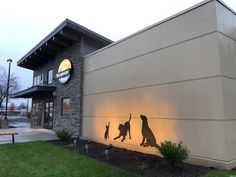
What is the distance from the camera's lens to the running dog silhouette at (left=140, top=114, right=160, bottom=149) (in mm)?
9441

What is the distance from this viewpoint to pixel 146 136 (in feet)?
32.2

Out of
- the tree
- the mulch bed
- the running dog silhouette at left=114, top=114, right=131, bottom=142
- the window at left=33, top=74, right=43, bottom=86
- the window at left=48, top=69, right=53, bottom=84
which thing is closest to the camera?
the mulch bed

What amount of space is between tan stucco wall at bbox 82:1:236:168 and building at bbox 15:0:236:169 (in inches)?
1.2

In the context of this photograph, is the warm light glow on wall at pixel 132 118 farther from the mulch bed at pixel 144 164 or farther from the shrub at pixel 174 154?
the shrub at pixel 174 154

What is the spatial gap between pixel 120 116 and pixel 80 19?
40321 mm

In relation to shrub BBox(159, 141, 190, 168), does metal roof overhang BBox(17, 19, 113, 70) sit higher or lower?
higher

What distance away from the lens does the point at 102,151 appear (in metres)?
10.4

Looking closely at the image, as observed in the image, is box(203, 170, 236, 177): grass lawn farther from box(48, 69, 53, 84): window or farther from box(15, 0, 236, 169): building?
box(48, 69, 53, 84): window

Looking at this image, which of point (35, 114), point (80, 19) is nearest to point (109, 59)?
point (35, 114)

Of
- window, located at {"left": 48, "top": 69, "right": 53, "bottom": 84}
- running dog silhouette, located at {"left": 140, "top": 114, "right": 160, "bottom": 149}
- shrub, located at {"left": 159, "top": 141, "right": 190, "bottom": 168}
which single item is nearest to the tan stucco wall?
running dog silhouette, located at {"left": 140, "top": 114, "right": 160, "bottom": 149}

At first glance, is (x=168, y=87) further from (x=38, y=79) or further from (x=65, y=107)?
(x=38, y=79)

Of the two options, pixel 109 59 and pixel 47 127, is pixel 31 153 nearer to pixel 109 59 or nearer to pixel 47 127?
pixel 109 59

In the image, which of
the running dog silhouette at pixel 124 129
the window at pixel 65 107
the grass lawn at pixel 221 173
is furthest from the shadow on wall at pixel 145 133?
the window at pixel 65 107

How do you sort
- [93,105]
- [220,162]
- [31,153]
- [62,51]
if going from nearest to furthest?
[220,162]
[31,153]
[93,105]
[62,51]
